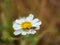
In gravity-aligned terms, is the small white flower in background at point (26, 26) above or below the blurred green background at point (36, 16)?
below

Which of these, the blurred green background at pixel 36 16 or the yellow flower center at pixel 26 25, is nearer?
the yellow flower center at pixel 26 25

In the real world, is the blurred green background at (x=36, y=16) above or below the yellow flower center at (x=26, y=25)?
above

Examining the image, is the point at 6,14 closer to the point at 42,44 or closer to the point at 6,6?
the point at 6,6

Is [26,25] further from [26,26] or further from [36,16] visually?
[36,16]

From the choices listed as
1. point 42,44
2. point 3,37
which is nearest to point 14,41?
point 3,37

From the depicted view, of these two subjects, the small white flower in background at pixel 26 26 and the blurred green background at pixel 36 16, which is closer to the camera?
the small white flower in background at pixel 26 26

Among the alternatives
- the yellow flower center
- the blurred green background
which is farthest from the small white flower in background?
the blurred green background

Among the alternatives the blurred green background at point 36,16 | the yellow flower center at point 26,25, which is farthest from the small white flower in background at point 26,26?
the blurred green background at point 36,16

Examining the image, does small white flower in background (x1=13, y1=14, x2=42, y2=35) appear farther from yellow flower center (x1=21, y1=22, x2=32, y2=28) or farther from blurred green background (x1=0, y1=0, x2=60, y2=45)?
blurred green background (x1=0, y1=0, x2=60, y2=45)

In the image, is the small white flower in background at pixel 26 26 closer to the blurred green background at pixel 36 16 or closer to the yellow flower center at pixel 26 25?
the yellow flower center at pixel 26 25
